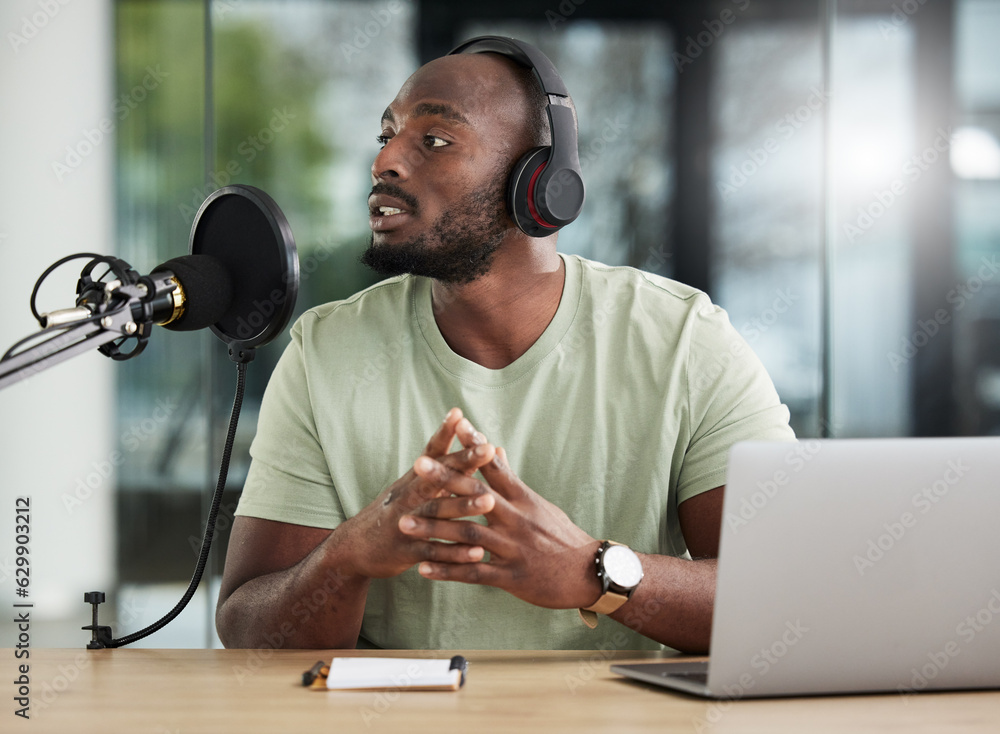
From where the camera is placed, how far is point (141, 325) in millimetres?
779

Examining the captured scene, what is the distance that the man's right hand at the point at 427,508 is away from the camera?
102cm

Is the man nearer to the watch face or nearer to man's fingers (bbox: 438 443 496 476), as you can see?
the watch face

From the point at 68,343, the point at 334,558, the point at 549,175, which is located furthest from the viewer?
the point at 549,175

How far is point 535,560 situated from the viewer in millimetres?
1073

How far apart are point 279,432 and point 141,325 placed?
26.1 inches

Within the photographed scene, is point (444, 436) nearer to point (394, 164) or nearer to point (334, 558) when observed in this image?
point (334, 558)

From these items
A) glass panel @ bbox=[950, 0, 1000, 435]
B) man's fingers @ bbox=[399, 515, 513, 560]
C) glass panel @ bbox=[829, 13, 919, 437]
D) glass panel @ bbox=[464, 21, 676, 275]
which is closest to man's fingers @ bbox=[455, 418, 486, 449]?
man's fingers @ bbox=[399, 515, 513, 560]

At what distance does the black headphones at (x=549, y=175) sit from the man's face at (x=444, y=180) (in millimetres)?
53

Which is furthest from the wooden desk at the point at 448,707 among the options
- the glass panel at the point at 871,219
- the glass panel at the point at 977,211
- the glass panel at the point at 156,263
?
the glass panel at the point at 977,211

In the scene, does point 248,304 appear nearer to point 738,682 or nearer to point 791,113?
point 738,682

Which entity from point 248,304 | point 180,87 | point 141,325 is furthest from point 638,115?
point 141,325

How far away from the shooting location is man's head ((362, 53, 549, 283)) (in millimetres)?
1430

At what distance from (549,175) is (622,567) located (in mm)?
578

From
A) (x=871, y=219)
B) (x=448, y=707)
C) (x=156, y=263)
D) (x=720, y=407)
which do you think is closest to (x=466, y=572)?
(x=448, y=707)
